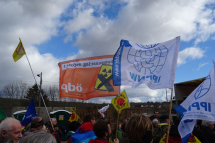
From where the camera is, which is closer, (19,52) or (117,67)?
(117,67)

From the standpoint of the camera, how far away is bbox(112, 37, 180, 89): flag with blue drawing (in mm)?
4445

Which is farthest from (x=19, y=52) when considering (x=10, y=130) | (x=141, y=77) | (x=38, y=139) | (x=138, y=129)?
(x=38, y=139)

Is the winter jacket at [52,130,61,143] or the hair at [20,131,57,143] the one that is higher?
the hair at [20,131,57,143]

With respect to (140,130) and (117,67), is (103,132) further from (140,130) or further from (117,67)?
(117,67)

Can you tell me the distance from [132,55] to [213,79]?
80.0 inches

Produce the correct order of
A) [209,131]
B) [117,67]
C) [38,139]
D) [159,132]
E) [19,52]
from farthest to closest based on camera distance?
[19,52] → [117,67] → [209,131] → [159,132] → [38,139]

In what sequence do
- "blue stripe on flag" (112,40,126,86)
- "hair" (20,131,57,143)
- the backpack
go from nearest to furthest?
"hair" (20,131,57,143)
the backpack
"blue stripe on flag" (112,40,126,86)

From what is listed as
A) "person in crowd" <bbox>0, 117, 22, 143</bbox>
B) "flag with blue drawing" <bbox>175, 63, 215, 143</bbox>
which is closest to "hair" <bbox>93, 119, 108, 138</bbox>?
"person in crowd" <bbox>0, 117, 22, 143</bbox>

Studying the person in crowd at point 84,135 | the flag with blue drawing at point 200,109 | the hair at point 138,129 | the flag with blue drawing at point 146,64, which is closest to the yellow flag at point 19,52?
the flag with blue drawing at point 146,64

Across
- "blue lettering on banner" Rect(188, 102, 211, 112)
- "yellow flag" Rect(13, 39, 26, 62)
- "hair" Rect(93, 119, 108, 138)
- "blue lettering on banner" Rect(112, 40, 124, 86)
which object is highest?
"yellow flag" Rect(13, 39, 26, 62)

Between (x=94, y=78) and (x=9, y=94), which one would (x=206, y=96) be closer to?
(x=94, y=78)

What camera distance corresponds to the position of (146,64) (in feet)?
16.4

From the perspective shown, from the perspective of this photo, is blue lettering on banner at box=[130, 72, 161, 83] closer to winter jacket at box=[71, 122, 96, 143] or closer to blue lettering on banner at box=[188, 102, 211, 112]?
blue lettering on banner at box=[188, 102, 211, 112]

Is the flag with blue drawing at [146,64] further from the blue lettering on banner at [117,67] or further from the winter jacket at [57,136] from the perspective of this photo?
the winter jacket at [57,136]
